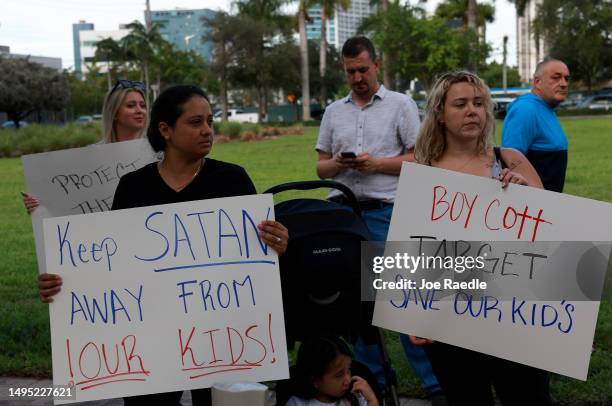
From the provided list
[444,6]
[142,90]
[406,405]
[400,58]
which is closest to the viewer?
[406,405]

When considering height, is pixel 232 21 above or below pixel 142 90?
above

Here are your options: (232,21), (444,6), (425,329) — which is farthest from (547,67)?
(444,6)

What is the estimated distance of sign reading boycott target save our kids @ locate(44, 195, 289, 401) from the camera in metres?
3.00

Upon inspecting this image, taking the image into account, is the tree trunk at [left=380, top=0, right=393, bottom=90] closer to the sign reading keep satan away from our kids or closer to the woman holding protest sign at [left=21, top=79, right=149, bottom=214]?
the woman holding protest sign at [left=21, top=79, right=149, bottom=214]

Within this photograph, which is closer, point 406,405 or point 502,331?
point 502,331

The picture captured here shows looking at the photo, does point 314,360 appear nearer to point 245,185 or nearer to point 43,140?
point 245,185

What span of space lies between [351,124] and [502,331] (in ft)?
5.90

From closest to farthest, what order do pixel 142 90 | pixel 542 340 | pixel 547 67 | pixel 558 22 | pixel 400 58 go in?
pixel 542 340 < pixel 142 90 < pixel 547 67 < pixel 400 58 < pixel 558 22

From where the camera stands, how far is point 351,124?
175 inches

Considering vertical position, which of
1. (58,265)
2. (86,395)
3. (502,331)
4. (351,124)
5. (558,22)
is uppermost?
(558,22)

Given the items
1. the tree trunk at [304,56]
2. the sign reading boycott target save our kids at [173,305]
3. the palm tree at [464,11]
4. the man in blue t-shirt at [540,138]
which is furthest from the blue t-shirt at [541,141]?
the palm tree at [464,11]

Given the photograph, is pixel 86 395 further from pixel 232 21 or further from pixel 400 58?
pixel 232 21

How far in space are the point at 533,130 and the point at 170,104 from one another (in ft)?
8.57

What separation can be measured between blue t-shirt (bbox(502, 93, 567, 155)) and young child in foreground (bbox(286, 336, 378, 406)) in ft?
7.93
